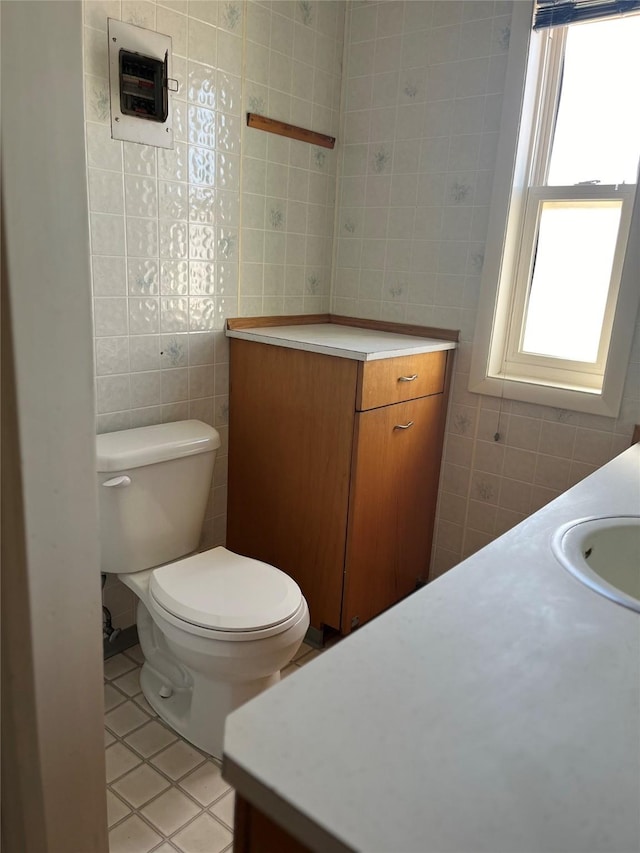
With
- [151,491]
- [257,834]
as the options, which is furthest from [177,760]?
[257,834]

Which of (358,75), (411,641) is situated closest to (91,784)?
(411,641)

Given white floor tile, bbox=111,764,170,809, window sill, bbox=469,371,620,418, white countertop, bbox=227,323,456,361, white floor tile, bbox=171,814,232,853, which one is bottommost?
white floor tile, bbox=111,764,170,809

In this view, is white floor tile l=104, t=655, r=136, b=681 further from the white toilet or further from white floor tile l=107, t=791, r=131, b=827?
white floor tile l=107, t=791, r=131, b=827

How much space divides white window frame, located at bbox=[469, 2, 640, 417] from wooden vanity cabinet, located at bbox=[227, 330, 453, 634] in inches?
8.3

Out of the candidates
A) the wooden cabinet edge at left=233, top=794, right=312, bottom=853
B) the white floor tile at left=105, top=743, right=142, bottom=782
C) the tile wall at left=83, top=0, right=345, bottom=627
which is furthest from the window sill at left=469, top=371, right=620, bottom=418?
the wooden cabinet edge at left=233, top=794, right=312, bottom=853

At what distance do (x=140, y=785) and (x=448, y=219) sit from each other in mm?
1958

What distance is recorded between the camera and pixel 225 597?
5.36 feet

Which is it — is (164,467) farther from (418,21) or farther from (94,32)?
(418,21)

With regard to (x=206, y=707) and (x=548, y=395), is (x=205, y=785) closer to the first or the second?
(x=206, y=707)

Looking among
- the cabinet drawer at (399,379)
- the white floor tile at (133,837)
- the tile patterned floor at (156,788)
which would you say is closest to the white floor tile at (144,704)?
the tile patterned floor at (156,788)

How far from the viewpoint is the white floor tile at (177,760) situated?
1.63 metres

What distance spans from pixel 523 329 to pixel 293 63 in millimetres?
1207

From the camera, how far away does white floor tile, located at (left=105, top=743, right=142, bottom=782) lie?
162 cm

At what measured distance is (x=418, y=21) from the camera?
2.18 m
